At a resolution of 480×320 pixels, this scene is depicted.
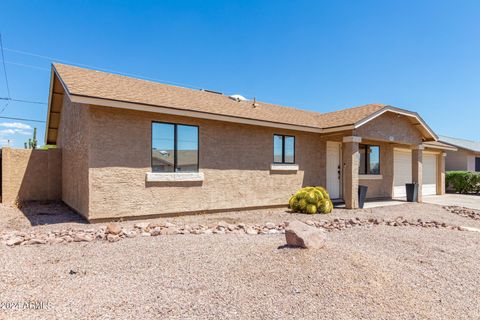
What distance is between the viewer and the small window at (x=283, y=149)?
1137 cm

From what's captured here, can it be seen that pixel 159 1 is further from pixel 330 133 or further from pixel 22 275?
pixel 22 275

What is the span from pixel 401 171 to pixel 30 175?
19.4 meters

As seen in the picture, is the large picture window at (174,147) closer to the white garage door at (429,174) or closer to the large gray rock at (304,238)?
the large gray rock at (304,238)

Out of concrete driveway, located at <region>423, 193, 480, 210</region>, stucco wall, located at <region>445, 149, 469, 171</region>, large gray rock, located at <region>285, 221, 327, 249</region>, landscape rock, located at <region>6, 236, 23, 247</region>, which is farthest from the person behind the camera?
stucco wall, located at <region>445, 149, 469, 171</region>

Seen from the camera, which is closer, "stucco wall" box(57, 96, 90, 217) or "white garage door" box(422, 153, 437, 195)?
"stucco wall" box(57, 96, 90, 217)

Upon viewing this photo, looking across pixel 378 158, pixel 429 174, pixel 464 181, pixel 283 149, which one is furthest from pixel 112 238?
pixel 464 181

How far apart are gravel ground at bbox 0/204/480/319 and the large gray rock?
153 mm

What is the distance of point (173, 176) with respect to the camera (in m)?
8.77

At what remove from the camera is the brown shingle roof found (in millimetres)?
7855

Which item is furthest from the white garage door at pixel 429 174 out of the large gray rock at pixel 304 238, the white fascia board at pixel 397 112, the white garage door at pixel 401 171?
the large gray rock at pixel 304 238

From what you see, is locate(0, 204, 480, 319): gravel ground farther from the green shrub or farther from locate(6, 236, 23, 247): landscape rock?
the green shrub

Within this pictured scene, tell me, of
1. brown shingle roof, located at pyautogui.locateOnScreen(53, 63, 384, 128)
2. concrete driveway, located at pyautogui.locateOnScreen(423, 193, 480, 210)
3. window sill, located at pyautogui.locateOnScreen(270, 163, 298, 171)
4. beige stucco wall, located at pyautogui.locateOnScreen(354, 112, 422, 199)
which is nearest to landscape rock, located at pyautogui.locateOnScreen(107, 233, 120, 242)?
brown shingle roof, located at pyautogui.locateOnScreen(53, 63, 384, 128)

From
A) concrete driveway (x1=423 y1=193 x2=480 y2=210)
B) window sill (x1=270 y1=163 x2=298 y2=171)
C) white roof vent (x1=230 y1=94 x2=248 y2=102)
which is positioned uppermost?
white roof vent (x1=230 y1=94 x2=248 y2=102)

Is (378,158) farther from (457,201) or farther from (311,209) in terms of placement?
(311,209)
